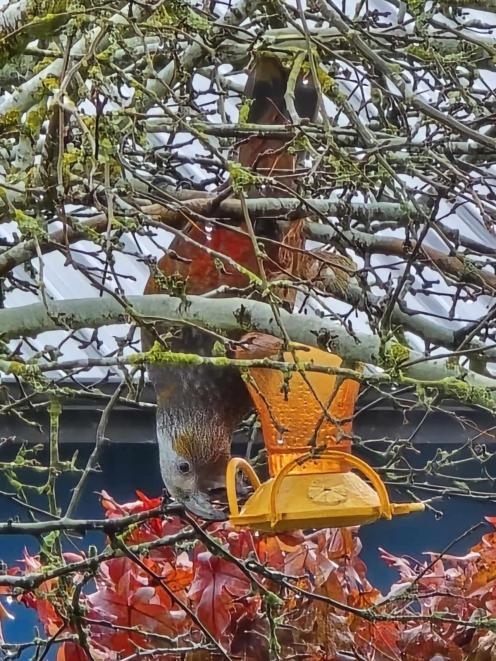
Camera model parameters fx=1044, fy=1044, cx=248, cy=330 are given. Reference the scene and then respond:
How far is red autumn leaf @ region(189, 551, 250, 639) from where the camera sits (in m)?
1.60

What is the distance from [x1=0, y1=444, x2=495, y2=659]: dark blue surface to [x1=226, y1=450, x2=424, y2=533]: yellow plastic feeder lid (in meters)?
2.49

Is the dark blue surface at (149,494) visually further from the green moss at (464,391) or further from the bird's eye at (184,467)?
the green moss at (464,391)

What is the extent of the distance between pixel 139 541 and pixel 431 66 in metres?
0.94

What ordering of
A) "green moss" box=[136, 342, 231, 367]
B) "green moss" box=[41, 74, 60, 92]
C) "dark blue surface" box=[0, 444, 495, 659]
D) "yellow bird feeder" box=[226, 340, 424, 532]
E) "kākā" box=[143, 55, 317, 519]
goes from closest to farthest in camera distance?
"green moss" box=[136, 342, 231, 367], "green moss" box=[41, 74, 60, 92], "yellow bird feeder" box=[226, 340, 424, 532], "kākā" box=[143, 55, 317, 519], "dark blue surface" box=[0, 444, 495, 659]

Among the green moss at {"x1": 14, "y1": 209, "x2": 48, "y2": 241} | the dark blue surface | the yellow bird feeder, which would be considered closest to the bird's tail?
the yellow bird feeder

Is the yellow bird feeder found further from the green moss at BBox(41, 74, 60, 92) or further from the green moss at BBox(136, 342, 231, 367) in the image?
the green moss at BBox(41, 74, 60, 92)

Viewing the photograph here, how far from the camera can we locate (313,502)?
147cm

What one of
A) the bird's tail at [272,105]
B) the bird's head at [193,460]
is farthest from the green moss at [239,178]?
the bird's head at [193,460]

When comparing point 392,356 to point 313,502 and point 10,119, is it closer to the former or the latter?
point 313,502

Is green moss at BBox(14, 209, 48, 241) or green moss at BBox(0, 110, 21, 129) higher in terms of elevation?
green moss at BBox(0, 110, 21, 129)

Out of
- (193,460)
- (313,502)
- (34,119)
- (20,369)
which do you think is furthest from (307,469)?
(34,119)

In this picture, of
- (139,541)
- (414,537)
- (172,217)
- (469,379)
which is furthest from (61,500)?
(469,379)

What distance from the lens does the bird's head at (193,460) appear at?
5.32ft

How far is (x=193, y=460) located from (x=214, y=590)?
0.20 meters
